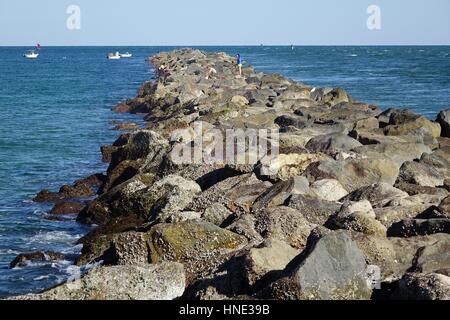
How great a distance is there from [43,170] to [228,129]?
751 centimetres

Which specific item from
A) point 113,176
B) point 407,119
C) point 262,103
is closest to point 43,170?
point 113,176

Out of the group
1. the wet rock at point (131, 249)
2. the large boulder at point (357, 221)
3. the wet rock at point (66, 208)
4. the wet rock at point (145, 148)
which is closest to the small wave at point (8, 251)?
the wet rock at point (66, 208)

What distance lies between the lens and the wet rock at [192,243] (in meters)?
10.0

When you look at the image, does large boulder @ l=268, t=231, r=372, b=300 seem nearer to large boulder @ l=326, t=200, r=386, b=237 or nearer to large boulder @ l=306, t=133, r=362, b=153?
large boulder @ l=326, t=200, r=386, b=237

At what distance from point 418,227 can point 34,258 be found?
734cm

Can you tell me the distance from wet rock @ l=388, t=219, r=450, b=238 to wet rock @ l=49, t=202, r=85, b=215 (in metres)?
8.89

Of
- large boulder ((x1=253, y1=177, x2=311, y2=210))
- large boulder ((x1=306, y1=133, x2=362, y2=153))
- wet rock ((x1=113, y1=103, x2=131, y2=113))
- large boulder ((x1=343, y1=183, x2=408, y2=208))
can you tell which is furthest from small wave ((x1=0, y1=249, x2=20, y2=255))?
wet rock ((x1=113, y1=103, x2=131, y2=113))

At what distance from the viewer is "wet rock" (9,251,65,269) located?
41.6 ft

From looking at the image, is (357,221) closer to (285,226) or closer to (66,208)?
(285,226)

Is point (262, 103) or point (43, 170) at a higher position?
point (262, 103)

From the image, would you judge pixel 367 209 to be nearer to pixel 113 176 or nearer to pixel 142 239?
pixel 142 239

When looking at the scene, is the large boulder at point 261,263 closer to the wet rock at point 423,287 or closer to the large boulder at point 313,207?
the wet rock at point 423,287
